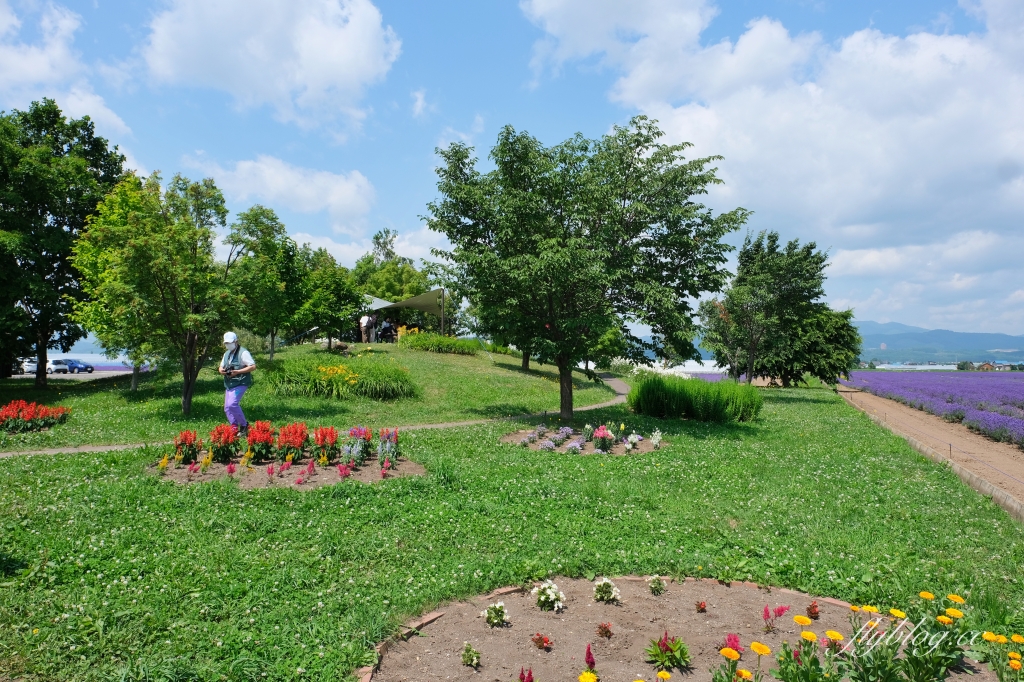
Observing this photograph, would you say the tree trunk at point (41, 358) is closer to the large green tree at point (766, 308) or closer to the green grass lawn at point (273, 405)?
the green grass lawn at point (273, 405)

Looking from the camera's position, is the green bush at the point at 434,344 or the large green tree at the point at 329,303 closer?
the large green tree at the point at 329,303

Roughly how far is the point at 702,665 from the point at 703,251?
38.3ft

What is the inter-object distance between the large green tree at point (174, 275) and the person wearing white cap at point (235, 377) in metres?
3.19

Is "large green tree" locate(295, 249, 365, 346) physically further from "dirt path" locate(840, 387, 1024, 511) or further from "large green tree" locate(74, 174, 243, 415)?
"dirt path" locate(840, 387, 1024, 511)

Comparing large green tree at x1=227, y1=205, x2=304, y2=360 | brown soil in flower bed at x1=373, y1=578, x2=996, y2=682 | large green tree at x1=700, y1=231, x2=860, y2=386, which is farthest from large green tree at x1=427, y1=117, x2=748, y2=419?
large green tree at x1=700, y1=231, x2=860, y2=386

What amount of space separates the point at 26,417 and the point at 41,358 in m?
15.1

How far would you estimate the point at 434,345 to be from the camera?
30.3m

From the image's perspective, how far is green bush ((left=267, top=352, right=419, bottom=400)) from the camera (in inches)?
661

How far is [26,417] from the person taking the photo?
1105 centimetres

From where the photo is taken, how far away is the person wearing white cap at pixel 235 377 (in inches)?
394

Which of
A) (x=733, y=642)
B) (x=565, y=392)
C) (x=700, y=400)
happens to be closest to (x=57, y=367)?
(x=565, y=392)

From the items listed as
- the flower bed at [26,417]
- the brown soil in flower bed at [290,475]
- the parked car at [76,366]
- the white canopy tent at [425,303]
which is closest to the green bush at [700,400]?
the brown soil in flower bed at [290,475]

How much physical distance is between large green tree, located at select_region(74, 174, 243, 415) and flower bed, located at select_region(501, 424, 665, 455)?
7.59 meters

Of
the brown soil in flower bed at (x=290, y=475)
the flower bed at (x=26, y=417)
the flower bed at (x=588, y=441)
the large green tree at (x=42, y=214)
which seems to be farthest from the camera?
the large green tree at (x=42, y=214)
